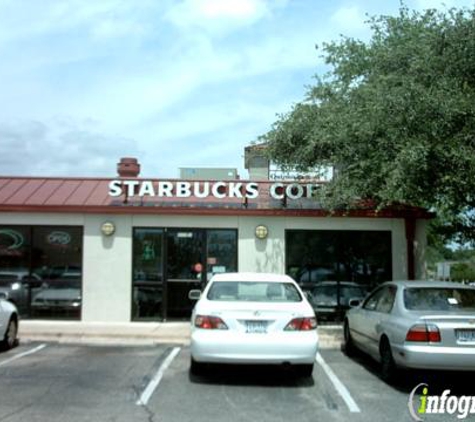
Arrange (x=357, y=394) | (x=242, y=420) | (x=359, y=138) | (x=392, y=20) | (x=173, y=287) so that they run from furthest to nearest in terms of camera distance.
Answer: (x=173, y=287)
(x=392, y=20)
(x=359, y=138)
(x=357, y=394)
(x=242, y=420)

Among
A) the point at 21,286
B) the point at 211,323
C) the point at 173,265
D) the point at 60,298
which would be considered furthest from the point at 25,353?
the point at 173,265

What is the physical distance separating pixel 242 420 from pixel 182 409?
825 mm

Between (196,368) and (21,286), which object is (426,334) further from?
(21,286)

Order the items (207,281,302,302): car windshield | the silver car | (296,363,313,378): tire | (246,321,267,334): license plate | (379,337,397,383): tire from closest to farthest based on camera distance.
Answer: the silver car
(246,321,267,334): license plate
(379,337,397,383): tire
(296,363,313,378): tire
(207,281,302,302): car windshield

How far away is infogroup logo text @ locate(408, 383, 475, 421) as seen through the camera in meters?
7.37

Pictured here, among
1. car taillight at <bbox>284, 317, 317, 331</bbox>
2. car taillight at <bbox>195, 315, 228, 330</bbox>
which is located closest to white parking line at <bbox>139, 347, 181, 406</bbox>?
car taillight at <bbox>195, 315, 228, 330</bbox>

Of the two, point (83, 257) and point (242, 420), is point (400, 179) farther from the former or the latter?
point (83, 257)

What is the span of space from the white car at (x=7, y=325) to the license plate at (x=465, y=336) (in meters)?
7.84

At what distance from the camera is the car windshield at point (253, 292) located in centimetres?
934

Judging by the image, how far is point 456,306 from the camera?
360 inches

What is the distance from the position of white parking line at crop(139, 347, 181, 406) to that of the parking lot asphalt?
13 millimetres

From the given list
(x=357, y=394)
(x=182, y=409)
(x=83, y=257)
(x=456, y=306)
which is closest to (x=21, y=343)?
(x=83, y=257)

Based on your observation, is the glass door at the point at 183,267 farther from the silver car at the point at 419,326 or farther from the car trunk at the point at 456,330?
the car trunk at the point at 456,330

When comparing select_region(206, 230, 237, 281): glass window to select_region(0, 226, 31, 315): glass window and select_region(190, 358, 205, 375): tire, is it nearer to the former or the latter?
select_region(0, 226, 31, 315): glass window
